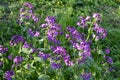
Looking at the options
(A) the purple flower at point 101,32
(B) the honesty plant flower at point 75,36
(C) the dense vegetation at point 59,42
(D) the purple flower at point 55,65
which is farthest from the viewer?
(A) the purple flower at point 101,32

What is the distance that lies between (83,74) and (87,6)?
2.32 meters

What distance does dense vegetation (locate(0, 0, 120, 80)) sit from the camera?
342 cm

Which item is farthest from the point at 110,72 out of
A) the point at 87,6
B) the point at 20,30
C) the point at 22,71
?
the point at 87,6

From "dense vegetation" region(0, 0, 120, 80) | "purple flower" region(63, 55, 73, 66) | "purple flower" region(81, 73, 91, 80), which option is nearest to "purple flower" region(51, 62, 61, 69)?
"dense vegetation" region(0, 0, 120, 80)

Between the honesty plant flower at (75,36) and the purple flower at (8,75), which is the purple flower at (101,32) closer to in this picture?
the honesty plant flower at (75,36)

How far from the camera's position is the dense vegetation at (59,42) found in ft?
11.2

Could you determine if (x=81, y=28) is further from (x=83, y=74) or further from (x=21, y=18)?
(x=83, y=74)

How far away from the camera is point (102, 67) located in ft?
12.4

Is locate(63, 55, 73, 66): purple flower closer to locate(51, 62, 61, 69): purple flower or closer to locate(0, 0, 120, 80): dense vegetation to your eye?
locate(0, 0, 120, 80): dense vegetation

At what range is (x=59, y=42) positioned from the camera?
3.83m

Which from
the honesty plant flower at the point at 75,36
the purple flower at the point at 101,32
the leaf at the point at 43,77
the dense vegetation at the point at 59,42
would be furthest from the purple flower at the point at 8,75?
the purple flower at the point at 101,32

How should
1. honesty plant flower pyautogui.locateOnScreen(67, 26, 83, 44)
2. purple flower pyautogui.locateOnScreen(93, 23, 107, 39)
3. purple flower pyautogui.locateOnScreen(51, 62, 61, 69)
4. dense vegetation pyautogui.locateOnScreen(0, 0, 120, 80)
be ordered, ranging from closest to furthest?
1. purple flower pyautogui.locateOnScreen(51, 62, 61, 69)
2. dense vegetation pyautogui.locateOnScreen(0, 0, 120, 80)
3. honesty plant flower pyautogui.locateOnScreen(67, 26, 83, 44)
4. purple flower pyautogui.locateOnScreen(93, 23, 107, 39)

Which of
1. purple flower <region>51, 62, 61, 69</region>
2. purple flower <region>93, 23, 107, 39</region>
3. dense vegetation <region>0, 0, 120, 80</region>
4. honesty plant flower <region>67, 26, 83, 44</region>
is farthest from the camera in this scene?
purple flower <region>93, 23, 107, 39</region>

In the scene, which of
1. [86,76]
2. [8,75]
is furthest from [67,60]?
[8,75]
